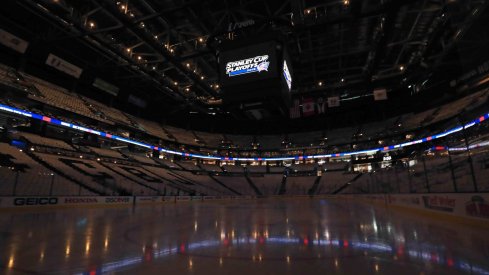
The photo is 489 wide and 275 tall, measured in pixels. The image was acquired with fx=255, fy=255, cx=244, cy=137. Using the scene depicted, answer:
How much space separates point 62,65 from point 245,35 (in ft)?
64.4

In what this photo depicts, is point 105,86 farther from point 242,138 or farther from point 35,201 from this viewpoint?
point 242,138

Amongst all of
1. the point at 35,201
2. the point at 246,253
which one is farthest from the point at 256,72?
the point at 35,201

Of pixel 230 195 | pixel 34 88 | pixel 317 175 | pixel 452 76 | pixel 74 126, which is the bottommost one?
pixel 230 195

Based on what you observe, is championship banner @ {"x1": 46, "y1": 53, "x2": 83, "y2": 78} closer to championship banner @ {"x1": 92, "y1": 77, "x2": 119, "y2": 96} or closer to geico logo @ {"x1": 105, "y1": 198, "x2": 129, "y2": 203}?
championship banner @ {"x1": 92, "y1": 77, "x2": 119, "y2": 96}

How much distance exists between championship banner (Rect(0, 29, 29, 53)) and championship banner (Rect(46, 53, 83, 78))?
1874mm

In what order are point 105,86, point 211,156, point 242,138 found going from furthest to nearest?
point 242,138, point 211,156, point 105,86

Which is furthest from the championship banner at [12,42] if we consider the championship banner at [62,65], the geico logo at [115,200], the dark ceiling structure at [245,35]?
the geico logo at [115,200]

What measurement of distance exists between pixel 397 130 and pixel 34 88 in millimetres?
41791

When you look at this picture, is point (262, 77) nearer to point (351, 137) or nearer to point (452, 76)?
point (452, 76)

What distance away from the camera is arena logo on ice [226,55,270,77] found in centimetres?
859

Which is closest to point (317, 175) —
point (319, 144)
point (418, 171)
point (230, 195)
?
point (319, 144)

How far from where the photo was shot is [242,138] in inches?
1839

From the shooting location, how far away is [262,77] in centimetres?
848

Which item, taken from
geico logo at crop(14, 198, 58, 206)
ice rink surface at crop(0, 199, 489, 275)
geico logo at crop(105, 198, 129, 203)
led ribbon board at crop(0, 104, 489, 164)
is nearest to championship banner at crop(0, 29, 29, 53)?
led ribbon board at crop(0, 104, 489, 164)
